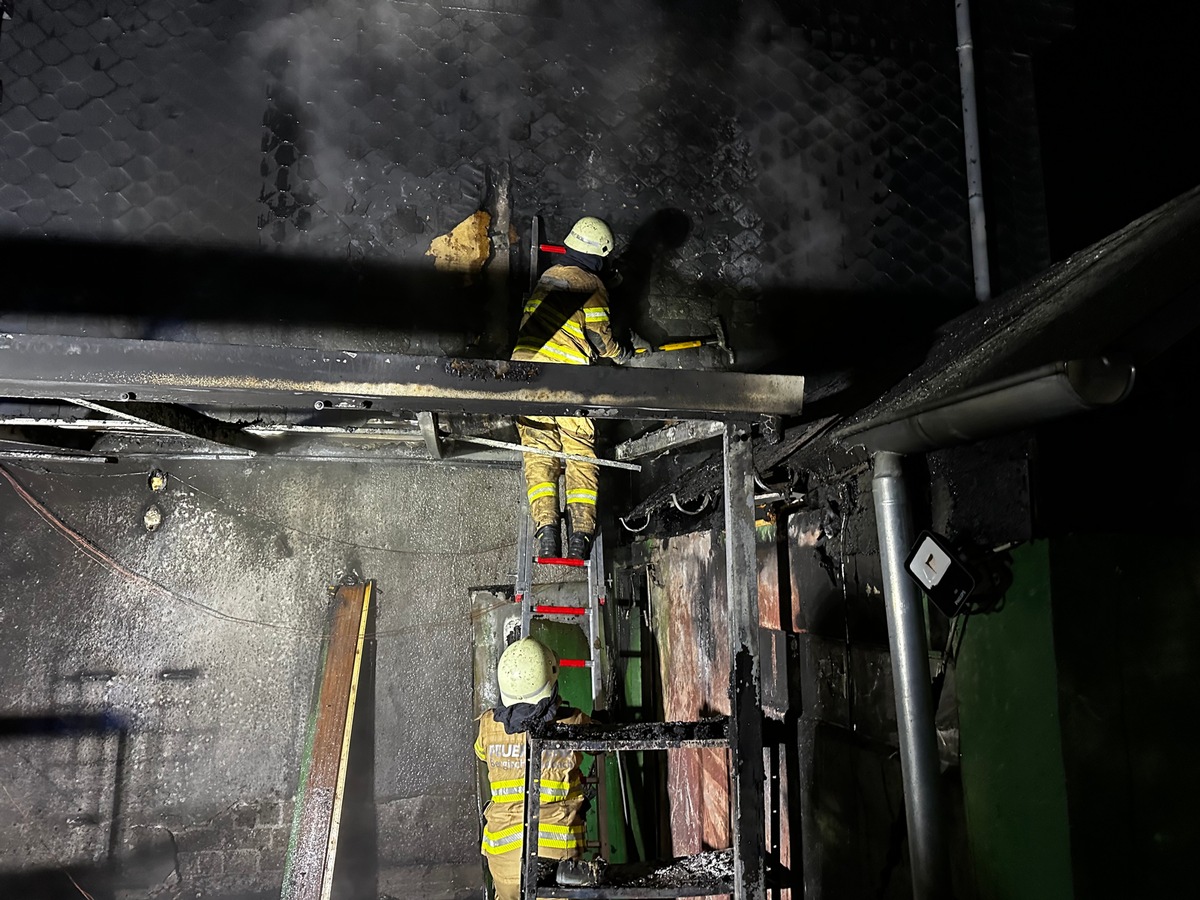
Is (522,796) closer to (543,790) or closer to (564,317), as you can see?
(543,790)

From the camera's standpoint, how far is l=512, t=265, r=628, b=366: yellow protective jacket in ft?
12.9

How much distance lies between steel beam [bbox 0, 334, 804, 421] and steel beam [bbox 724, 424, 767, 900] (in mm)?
332

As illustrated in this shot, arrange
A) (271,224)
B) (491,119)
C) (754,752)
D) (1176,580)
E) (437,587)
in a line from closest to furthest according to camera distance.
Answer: (1176,580) < (754,752) < (271,224) < (491,119) < (437,587)

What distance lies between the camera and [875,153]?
4605 mm

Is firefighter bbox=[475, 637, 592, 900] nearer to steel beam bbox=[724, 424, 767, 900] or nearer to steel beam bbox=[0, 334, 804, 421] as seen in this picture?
steel beam bbox=[724, 424, 767, 900]

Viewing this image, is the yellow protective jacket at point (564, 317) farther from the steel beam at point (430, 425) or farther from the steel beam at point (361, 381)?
the steel beam at point (361, 381)

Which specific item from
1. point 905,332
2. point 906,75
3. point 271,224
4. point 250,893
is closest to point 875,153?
point 906,75

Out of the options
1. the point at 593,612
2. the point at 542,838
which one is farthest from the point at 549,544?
the point at 542,838

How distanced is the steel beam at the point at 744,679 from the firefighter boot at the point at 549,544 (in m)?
2.11

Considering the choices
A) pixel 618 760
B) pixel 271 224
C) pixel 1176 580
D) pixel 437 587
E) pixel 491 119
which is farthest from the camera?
pixel 437 587

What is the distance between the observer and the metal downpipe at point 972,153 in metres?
4.46

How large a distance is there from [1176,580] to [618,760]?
447 cm

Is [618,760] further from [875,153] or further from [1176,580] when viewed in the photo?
[875,153]

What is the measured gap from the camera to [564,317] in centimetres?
400
